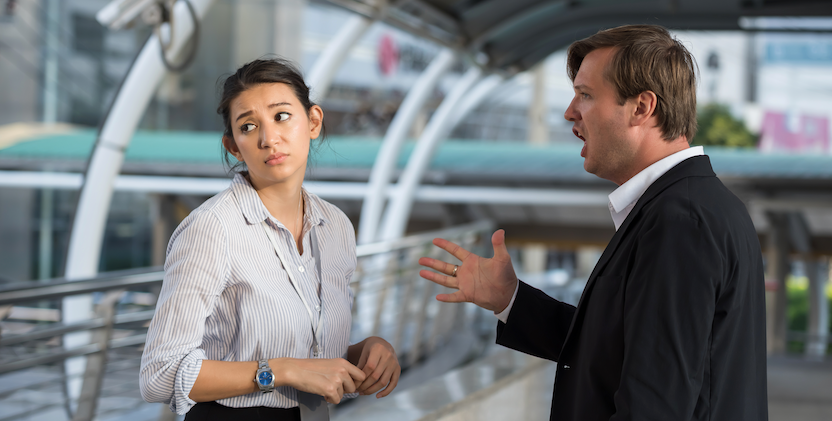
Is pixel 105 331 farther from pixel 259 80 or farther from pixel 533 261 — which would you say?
pixel 533 261

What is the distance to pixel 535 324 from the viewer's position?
1.74 metres

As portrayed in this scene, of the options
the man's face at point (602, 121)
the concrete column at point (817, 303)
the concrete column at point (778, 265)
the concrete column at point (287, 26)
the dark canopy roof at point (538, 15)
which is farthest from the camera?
the concrete column at point (287, 26)

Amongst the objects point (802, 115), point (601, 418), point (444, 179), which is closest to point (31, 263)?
point (444, 179)

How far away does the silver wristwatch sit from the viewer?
1369mm

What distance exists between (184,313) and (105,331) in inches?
87.0

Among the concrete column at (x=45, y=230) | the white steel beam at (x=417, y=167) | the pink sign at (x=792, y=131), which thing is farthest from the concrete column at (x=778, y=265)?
the concrete column at (x=45, y=230)

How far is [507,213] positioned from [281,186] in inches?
425

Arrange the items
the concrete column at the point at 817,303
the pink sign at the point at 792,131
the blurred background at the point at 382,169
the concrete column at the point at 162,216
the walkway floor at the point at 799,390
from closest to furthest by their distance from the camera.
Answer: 1. the blurred background at the point at 382,169
2. the walkway floor at the point at 799,390
3. the concrete column at the point at 162,216
4. the concrete column at the point at 817,303
5. the pink sign at the point at 792,131

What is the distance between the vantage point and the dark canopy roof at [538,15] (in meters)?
6.27

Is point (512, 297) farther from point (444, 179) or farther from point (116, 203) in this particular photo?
point (116, 203)

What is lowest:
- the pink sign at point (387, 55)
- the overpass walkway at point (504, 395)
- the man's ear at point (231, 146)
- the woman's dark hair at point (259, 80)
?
the overpass walkway at point (504, 395)

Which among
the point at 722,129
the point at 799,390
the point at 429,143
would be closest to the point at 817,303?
the point at 722,129

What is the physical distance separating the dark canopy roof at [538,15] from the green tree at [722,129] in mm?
10867

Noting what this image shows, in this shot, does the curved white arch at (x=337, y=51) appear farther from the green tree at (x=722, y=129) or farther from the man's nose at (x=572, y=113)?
the green tree at (x=722, y=129)
